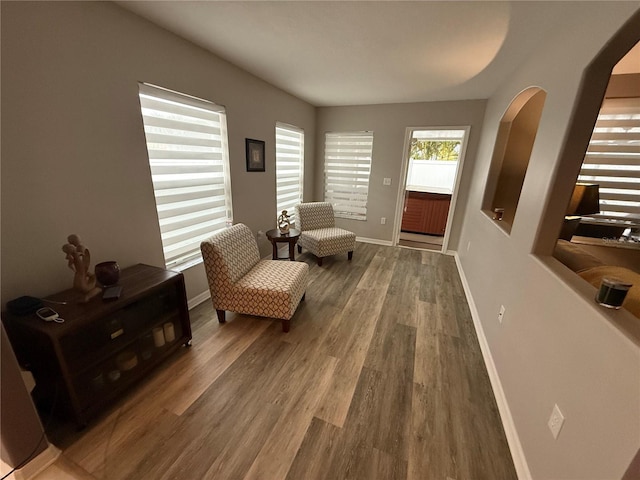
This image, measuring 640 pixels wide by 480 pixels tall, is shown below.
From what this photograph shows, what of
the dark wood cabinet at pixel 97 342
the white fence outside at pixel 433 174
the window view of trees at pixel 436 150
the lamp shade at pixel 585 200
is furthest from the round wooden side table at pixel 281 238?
the window view of trees at pixel 436 150

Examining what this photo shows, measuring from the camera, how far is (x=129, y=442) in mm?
1303

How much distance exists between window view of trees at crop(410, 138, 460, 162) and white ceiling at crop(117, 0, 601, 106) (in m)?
2.85

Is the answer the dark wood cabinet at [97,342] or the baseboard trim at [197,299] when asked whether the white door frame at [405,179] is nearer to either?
the baseboard trim at [197,299]

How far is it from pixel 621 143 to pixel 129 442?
4.71 metres

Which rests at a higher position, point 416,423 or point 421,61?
point 421,61

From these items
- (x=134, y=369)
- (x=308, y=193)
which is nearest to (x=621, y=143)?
(x=308, y=193)

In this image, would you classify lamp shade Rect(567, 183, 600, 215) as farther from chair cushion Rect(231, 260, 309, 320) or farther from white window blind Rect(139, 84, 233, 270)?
white window blind Rect(139, 84, 233, 270)

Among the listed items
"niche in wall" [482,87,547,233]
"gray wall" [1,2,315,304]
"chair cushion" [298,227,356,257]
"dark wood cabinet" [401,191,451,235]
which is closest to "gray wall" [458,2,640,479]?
"niche in wall" [482,87,547,233]

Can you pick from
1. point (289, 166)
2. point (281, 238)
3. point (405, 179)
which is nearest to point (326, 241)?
point (281, 238)

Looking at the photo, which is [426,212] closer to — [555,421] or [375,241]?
[375,241]

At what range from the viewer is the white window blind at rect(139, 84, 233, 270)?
201cm

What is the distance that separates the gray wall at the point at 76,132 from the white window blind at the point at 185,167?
11 cm

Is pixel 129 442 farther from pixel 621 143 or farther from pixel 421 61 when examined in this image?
pixel 621 143

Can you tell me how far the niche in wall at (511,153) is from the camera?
2438 millimetres
